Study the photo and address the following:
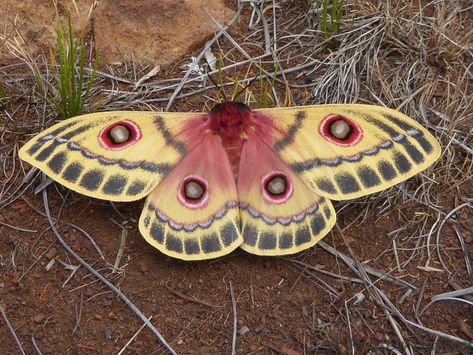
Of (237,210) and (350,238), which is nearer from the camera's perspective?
(237,210)

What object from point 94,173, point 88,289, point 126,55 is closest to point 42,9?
point 126,55

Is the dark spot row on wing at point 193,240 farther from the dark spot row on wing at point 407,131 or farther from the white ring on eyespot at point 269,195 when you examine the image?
the dark spot row on wing at point 407,131

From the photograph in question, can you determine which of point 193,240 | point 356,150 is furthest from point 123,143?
point 356,150

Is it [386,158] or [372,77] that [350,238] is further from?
[372,77]

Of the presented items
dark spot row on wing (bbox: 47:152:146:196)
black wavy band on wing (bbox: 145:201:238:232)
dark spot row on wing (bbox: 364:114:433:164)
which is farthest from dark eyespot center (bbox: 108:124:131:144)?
dark spot row on wing (bbox: 364:114:433:164)

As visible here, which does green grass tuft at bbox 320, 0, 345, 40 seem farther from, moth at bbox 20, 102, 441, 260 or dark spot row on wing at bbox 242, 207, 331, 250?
dark spot row on wing at bbox 242, 207, 331, 250

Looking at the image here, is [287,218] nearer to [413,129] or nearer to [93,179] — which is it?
[413,129]
